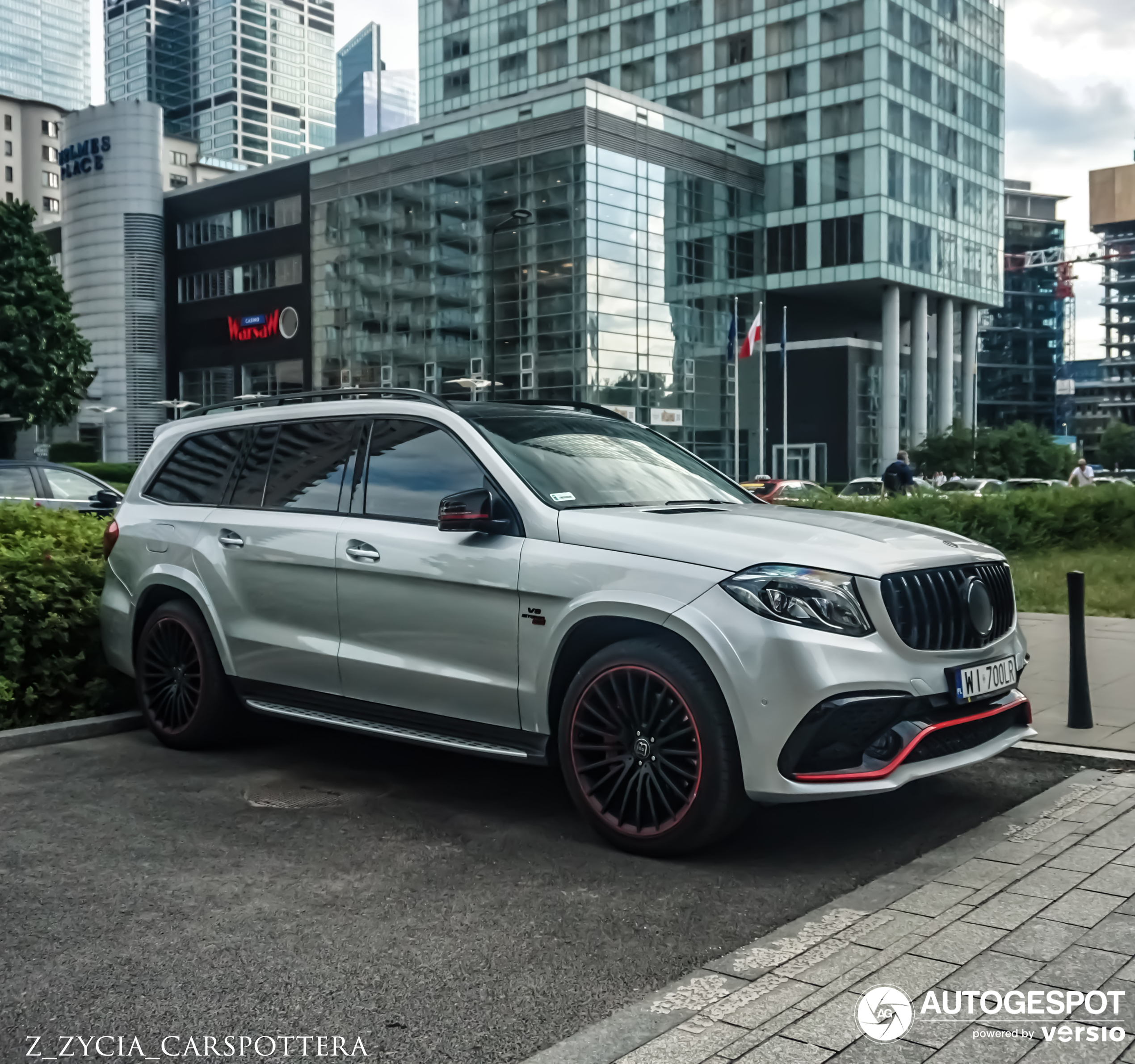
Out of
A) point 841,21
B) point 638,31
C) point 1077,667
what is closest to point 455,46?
point 638,31

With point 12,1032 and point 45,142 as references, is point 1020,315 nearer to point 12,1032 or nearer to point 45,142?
point 45,142

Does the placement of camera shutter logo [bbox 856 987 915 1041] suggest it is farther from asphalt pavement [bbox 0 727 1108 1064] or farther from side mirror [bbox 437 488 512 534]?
side mirror [bbox 437 488 512 534]

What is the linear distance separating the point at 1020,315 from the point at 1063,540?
5231 inches

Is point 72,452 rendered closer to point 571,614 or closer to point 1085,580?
point 1085,580

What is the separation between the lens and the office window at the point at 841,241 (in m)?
56.5

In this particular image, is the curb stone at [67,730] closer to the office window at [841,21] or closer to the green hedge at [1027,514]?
the green hedge at [1027,514]

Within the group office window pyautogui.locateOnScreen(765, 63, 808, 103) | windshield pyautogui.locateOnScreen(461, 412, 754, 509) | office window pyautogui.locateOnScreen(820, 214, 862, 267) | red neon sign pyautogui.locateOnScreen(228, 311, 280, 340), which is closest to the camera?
windshield pyautogui.locateOnScreen(461, 412, 754, 509)

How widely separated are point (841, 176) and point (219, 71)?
157m

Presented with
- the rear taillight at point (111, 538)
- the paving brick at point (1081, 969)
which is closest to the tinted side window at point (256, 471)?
the rear taillight at point (111, 538)

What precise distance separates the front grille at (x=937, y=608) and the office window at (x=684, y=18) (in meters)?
65.7

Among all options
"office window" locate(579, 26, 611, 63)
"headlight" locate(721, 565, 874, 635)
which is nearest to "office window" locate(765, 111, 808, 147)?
"office window" locate(579, 26, 611, 63)

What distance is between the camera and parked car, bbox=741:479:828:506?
18406 millimetres

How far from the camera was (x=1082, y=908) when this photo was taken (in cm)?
385

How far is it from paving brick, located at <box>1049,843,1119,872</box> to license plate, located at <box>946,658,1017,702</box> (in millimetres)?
642
